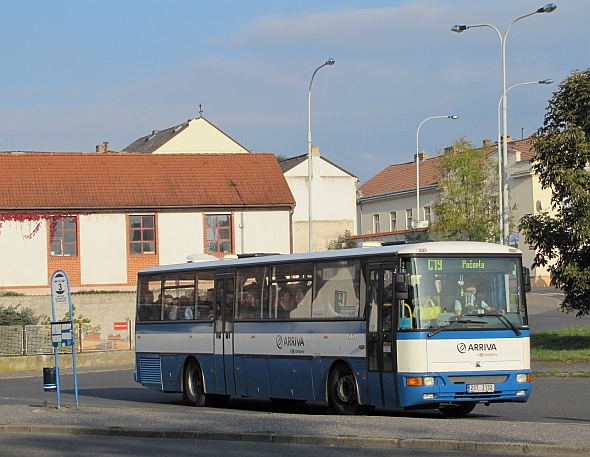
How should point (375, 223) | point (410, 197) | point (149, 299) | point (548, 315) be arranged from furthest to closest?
point (375, 223) → point (410, 197) → point (548, 315) → point (149, 299)

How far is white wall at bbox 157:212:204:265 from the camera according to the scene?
50844 millimetres

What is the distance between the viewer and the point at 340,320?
1645 centimetres

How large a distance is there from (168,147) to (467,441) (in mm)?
70896

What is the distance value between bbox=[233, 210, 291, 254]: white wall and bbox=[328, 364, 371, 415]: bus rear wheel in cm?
3540

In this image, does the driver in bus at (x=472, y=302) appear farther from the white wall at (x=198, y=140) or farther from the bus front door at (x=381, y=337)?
the white wall at (x=198, y=140)

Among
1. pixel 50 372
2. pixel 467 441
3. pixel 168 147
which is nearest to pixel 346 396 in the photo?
pixel 467 441

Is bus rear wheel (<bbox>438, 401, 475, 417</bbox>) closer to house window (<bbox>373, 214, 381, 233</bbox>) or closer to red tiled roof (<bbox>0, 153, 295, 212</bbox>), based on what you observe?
red tiled roof (<bbox>0, 153, 295, 212</bbox>)

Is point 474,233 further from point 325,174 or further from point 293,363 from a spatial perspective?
point 325,174

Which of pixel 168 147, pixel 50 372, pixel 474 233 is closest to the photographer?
pixel 50 372

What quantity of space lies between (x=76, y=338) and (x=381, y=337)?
24613 mm

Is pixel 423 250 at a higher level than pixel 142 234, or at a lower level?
lower

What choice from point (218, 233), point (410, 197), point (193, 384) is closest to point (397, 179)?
point (410, 197)

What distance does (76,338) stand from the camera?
3794 centimetres

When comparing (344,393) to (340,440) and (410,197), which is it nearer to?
(340,440)
